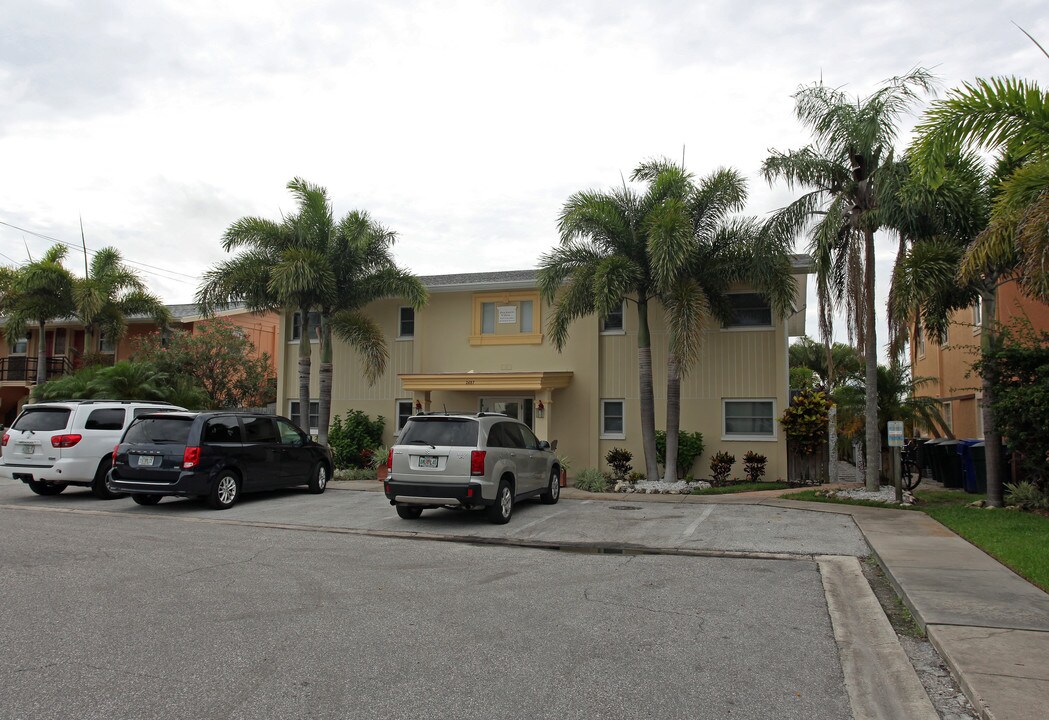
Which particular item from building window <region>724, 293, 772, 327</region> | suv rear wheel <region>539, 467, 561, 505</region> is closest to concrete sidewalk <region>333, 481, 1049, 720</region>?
suv rear wheel <region>539, 467, 561, 505</region>

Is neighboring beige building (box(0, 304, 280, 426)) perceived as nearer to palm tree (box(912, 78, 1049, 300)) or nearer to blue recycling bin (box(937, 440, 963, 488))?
blue recycling bin (box(937, 440, 963, 488))

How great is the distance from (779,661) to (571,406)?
15517 millimetres

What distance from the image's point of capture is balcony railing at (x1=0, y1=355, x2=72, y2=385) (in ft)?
105

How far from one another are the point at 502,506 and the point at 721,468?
8.54m

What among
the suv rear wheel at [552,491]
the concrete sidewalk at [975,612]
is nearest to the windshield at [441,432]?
the suv rear wheel at [552,491]

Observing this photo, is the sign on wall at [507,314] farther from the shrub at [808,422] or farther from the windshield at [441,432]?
the windshield at [441,432]

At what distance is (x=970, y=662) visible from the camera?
17.3ft

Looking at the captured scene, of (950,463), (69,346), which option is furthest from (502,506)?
(69,346)

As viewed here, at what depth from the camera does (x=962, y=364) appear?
2412 centimetres

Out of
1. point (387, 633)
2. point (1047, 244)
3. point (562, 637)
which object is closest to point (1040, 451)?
point (1047, 244)

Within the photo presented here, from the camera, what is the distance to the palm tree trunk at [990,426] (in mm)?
14117

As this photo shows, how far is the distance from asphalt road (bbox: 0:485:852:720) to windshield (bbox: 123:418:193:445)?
310cm

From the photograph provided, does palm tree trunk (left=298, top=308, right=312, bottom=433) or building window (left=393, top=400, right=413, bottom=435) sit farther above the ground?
palm tree trunk (left=298, top=308, right=312, bottom=433)

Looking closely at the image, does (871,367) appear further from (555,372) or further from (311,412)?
(311,412)
